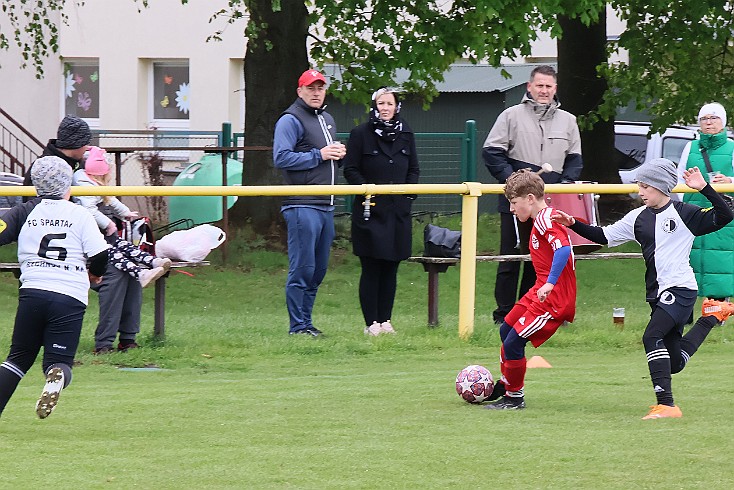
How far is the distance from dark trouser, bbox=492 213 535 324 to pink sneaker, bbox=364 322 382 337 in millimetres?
1057

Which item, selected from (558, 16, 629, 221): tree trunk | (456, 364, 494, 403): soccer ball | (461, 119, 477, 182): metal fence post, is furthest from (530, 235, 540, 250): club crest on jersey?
(461, 119, 477, 182): metal fence post

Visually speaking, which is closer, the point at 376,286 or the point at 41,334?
the point at 41,334

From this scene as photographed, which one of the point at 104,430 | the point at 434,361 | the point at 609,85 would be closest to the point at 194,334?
the point at 434,361

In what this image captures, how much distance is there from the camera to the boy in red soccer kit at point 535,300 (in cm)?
792

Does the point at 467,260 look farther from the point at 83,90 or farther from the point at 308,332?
the point at 83,90

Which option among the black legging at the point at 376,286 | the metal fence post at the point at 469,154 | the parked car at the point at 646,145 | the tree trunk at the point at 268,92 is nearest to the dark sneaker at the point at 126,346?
the black legging at the point at 376,286

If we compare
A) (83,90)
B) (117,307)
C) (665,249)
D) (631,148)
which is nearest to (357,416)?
(665,249)

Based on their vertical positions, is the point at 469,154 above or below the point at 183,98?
below

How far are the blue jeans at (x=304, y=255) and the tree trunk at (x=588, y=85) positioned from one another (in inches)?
437

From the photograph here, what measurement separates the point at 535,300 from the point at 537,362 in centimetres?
209

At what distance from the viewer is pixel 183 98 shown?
31109mm

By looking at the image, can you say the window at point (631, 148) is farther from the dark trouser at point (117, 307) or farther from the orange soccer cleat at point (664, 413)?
the orange soccer cleat at point (664, 413)

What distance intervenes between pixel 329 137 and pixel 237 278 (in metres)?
6.65

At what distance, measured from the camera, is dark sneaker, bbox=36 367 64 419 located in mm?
6969
